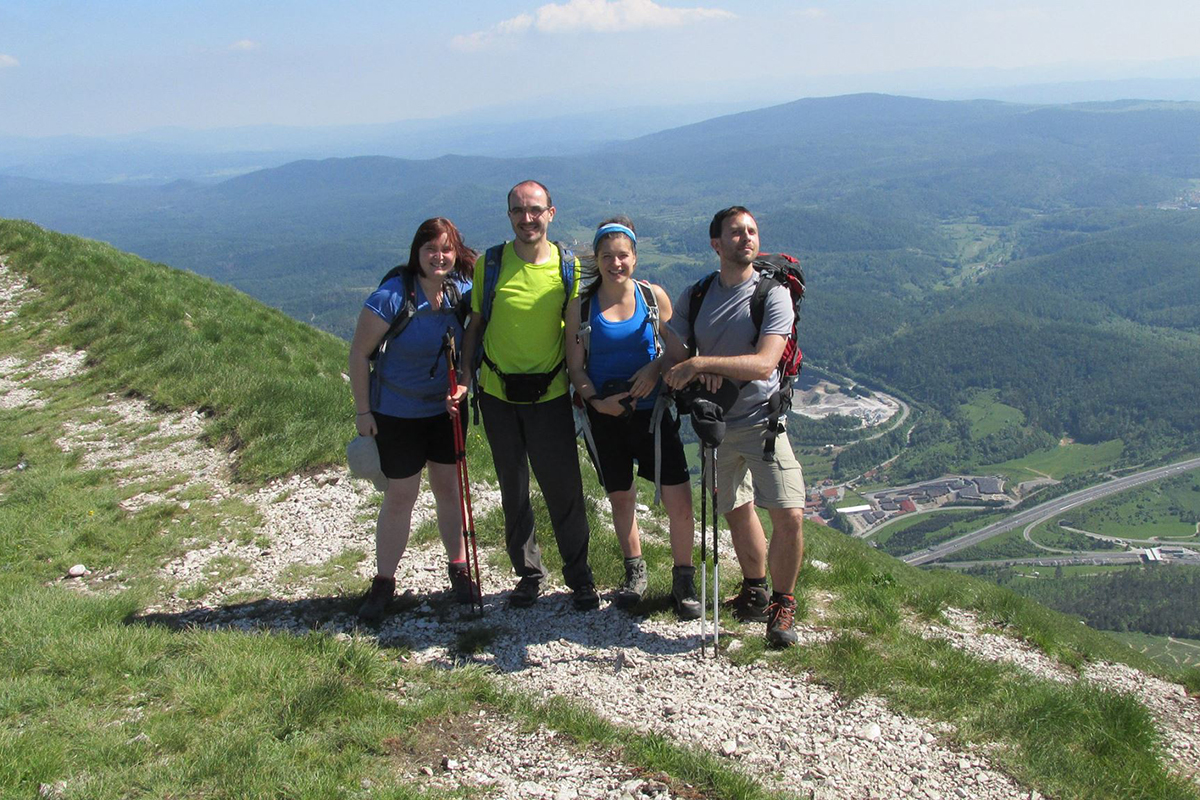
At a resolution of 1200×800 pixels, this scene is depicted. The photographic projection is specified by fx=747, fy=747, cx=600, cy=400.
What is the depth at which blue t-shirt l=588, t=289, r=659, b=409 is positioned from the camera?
520 centimetres

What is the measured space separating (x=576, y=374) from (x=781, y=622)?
7.71 feet

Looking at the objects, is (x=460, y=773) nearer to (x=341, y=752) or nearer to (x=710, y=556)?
(x=341, y=752)

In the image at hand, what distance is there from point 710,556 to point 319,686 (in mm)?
3988

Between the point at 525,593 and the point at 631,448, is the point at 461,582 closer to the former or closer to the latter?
the point at 525,593

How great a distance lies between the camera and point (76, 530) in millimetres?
7316

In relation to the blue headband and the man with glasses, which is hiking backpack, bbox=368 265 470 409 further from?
the blue headband

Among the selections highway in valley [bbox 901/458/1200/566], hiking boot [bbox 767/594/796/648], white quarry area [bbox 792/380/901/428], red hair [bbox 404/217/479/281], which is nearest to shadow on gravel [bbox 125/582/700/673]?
hiking boot [bbox 767/594/796/648]

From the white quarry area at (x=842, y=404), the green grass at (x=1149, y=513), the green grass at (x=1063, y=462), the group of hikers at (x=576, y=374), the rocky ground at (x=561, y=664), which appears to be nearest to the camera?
the rocky ground at (x=561, y=664)

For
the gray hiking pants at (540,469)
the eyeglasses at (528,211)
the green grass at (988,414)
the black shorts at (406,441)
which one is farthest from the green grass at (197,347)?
the green grass at (988,414)

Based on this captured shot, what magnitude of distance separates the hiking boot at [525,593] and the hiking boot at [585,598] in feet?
1.10

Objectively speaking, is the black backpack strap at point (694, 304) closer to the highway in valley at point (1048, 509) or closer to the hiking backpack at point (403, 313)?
the hiking backpack at point (403, 313)

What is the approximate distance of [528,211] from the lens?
199 inches

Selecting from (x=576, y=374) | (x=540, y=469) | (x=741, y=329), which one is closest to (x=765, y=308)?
(x=741, y=329)

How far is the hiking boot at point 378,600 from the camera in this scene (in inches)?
229
